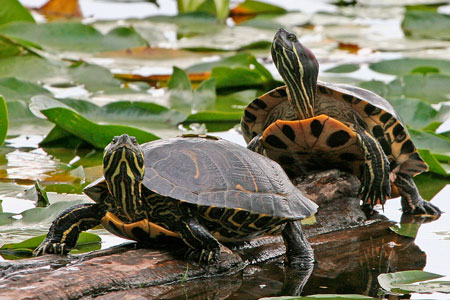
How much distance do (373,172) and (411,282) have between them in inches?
40.3

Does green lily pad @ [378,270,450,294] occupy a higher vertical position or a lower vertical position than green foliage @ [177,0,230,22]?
lower

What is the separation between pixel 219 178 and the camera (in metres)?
2.70

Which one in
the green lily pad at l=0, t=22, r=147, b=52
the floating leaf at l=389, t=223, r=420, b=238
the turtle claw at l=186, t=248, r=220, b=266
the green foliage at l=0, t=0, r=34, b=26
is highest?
the green foliage at l=0, t=0, r=34, b=26

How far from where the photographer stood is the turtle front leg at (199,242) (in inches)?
101

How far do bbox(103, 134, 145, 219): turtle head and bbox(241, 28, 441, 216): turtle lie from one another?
1.14m

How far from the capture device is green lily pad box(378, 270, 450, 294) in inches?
99.5

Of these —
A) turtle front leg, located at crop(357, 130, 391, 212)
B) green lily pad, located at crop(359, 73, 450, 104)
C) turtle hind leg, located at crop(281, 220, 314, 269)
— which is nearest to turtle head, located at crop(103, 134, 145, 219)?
turtle hind leg, located at crop(281, 220, 314, 269)

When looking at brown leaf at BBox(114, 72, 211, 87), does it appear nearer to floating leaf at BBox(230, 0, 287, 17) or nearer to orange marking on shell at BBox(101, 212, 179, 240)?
orange marking on shell at BBox(101, 212, 179, 240)

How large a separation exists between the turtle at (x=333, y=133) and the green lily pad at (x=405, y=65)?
254cm

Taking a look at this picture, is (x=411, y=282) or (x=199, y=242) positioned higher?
(x=199, y=242)

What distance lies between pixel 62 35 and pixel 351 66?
2.63 meters

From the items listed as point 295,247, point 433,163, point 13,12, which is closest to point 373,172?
point 433,163

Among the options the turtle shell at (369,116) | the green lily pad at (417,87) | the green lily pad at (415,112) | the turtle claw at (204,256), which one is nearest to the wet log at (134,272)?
the turtle claw at (204,256)

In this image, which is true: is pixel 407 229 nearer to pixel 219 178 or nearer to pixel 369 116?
pixel 369 116
